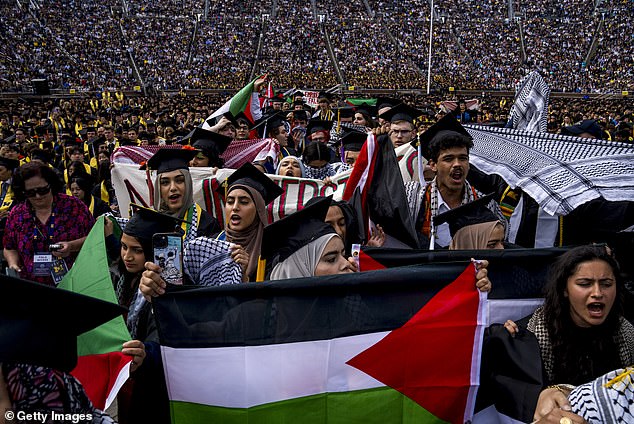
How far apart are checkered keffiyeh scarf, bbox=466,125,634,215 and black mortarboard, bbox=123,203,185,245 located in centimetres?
227

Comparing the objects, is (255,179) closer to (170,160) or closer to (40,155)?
(170,160)

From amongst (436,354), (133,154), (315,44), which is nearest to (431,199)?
(436,354)

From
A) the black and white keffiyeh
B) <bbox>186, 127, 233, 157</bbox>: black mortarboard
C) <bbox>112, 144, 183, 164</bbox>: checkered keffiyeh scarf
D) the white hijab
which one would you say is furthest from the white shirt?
<bbox>112, 144, 183, 164</bbox>: checkered keffiyeh scarf

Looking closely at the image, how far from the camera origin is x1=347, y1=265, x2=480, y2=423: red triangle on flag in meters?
2.86

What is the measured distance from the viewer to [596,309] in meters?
2.73

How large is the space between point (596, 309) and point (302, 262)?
1.42 m

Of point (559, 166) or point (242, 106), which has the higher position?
point (242, 106)

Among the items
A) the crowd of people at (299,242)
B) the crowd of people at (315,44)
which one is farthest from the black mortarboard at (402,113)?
the crowd of people at (315,44)

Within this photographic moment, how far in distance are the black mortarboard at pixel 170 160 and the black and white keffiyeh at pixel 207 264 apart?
158 centimetres

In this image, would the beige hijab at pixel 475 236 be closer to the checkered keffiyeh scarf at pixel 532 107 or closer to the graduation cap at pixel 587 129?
the checkered keffiyeh scarf at pixel 532 107

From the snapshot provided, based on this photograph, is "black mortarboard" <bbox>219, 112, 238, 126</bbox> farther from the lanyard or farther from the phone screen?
the phone screen

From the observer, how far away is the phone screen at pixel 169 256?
2732mm

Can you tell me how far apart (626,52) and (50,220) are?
158 ft

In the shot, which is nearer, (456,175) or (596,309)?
(596,309)
